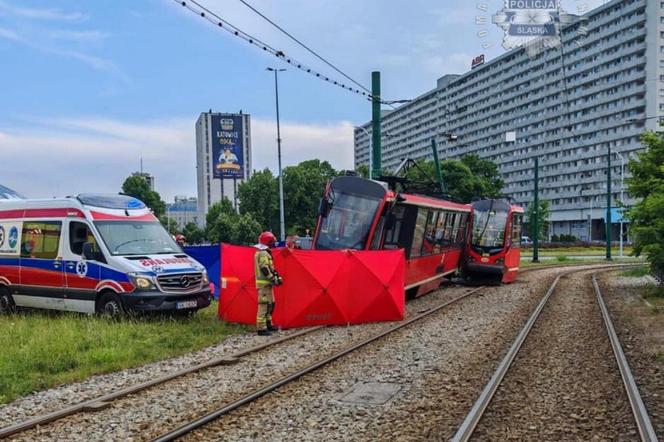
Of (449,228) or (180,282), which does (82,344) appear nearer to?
(180,282)

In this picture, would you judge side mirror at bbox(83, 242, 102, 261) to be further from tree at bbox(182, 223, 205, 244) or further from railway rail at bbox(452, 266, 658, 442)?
tree at bbox(182, 223, 205, 244)

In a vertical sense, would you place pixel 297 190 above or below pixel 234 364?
above

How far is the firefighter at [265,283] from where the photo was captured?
11445 millimetres

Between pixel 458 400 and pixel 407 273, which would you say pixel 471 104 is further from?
pixel 458 400

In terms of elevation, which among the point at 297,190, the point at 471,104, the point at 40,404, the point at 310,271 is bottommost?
the point at 40,404

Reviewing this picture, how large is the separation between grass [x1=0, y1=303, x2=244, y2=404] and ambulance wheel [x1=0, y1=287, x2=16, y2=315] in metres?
0.94

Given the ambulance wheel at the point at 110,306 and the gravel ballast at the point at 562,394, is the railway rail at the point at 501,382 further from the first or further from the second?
the ambulance wheel at the point at 110,306

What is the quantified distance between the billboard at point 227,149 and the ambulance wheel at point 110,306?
236 ft

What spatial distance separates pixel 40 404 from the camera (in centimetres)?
710

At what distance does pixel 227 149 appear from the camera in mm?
85500

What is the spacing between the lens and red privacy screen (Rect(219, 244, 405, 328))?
39.6ft

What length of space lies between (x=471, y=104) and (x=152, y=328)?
132 meters

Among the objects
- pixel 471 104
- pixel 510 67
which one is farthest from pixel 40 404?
pixel 471 104

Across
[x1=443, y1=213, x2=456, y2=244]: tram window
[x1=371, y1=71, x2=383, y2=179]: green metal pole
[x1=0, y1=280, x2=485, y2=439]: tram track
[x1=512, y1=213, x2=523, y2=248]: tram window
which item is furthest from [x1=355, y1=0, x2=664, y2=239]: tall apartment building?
[x1=0, y1=280, x2=485, y2=439]: tram track
